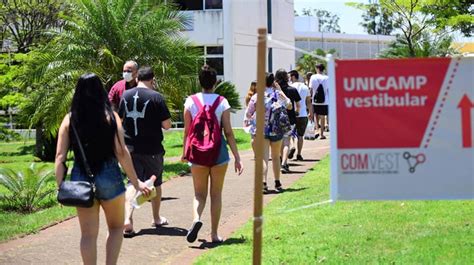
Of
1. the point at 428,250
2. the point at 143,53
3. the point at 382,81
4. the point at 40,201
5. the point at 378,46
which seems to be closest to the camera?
the point at 382,81

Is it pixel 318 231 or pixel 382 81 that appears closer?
pixel 382 81

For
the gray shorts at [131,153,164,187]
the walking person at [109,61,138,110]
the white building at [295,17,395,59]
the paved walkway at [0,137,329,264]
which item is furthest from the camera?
the white building at [295,17,395,59]

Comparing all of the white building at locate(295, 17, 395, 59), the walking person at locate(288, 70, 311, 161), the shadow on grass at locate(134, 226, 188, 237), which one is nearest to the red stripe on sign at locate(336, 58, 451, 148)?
the shadow on grass at locate(134, 226, 188, 237)

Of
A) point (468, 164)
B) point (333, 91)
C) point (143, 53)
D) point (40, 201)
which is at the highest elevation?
point (143, 53)

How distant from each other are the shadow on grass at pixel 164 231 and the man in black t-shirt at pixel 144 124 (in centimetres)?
24

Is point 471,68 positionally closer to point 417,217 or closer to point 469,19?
point 417,217

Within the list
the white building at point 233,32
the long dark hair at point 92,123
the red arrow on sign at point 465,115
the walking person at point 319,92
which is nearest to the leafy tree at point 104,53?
the walking person at point 319,92

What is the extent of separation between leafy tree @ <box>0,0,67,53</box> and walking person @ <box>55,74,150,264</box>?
73.2ft

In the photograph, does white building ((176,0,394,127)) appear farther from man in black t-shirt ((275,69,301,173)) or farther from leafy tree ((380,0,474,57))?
man in black t-shirt ((275,69,301,173))

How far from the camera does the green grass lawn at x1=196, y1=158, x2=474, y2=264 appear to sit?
6383 mm

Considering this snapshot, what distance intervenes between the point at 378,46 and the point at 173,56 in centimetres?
4722

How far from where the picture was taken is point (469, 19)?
50.4ft

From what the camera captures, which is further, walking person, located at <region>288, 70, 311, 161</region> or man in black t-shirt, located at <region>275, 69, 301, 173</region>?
walking person, located at <region>288, 70, 311, 161</region>

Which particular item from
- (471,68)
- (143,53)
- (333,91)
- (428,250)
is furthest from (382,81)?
(143,53)
